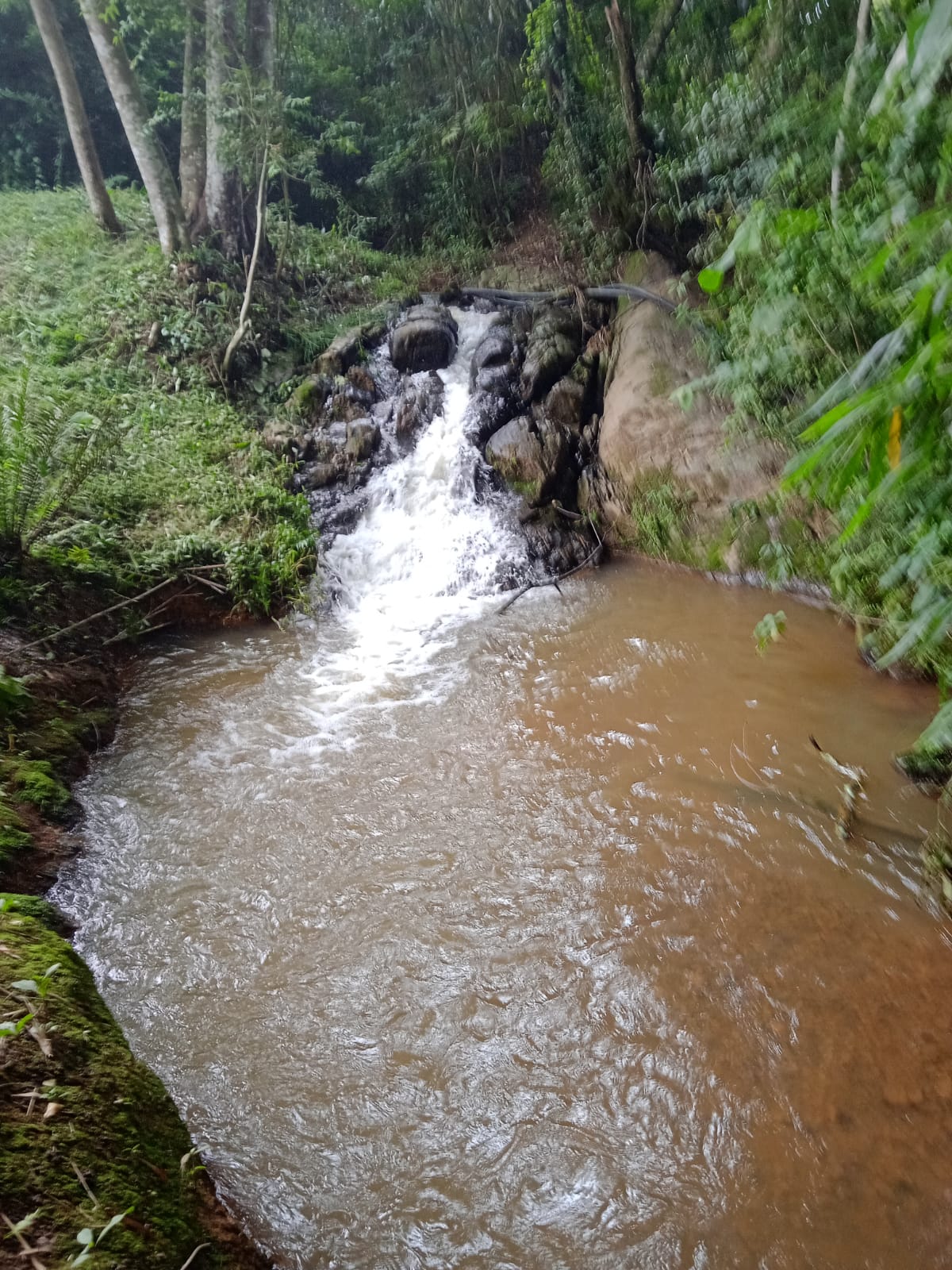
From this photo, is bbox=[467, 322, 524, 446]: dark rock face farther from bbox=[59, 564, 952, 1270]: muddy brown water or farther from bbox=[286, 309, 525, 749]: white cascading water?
bbox=[59, 564, 952, 1270]: muddy brown water

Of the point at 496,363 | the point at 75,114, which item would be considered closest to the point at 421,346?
the point at 496,363

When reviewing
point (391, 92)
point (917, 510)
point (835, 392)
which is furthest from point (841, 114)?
point (391, 92)

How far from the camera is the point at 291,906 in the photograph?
359 cm

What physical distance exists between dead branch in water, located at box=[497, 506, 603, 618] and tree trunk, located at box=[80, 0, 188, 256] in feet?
23.9

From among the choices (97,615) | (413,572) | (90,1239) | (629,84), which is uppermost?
(629,84)

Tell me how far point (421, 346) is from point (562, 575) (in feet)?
13.8

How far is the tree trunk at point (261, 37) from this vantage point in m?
→ 9.66

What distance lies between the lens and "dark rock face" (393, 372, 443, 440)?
869cm

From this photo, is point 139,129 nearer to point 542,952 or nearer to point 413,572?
point 413,572

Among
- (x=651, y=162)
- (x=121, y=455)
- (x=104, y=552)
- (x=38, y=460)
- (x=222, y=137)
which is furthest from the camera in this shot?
(x=222, y=137)

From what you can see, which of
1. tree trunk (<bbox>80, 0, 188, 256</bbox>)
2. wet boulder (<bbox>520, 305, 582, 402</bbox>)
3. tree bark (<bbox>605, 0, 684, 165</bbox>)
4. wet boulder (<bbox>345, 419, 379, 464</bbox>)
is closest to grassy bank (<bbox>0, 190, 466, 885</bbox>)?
tree trunk (<bbox>80, 0, 188, 256</bbox>)

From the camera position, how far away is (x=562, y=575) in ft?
23.9

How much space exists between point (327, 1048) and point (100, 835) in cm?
201


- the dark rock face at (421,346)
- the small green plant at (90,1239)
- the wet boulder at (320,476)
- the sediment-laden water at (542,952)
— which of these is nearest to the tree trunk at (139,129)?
the dark rock face at (421,346)
